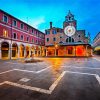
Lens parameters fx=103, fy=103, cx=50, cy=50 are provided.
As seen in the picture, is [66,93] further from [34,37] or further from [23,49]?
[34,37]

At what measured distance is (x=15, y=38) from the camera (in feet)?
95.6

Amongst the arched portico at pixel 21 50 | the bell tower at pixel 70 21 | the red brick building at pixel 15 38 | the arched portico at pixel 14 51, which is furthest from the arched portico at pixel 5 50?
the bell tower at pixel 70 21

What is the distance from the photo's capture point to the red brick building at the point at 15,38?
25.2m

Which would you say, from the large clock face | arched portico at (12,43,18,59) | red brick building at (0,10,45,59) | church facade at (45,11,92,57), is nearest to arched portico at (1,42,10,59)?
red brick building at (0,10,45,59)

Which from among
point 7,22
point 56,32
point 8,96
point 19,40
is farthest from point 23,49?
point 8,96

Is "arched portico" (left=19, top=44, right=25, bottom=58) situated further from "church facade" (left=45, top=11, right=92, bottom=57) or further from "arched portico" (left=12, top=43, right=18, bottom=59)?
"church facade" (left=45, top=11, right=92, bottom=57)

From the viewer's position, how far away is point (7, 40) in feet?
85.5

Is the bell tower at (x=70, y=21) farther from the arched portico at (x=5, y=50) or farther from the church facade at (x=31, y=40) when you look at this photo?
the arched portico at (x=5, y=50)

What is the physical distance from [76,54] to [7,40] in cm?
2199

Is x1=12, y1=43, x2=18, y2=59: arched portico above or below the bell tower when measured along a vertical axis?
below

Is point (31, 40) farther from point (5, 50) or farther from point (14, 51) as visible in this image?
point (5, 50)

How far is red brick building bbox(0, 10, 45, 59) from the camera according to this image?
82.6 feet

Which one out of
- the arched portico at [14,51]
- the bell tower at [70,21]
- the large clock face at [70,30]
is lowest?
the arched portico at [14,51]

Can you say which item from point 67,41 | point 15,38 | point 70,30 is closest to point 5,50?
point 15,38
